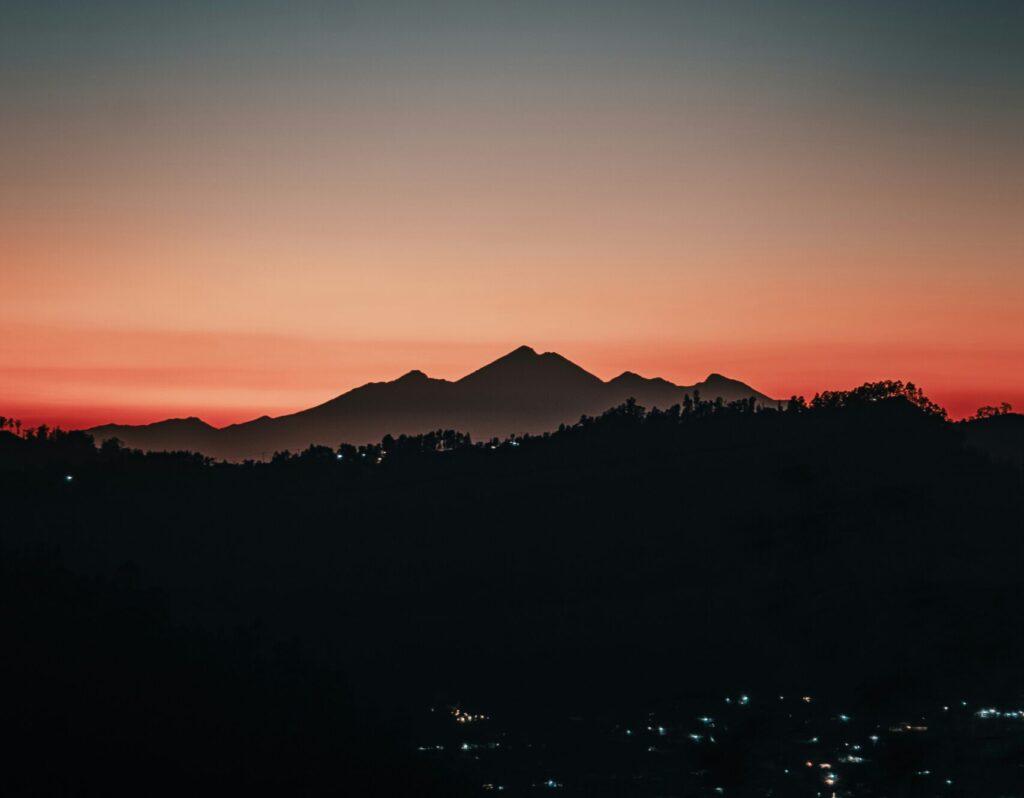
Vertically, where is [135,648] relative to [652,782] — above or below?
above

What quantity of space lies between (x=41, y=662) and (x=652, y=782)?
261 ft

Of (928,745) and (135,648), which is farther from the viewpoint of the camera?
(928,745)

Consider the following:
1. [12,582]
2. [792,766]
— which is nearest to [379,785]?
[12,582]

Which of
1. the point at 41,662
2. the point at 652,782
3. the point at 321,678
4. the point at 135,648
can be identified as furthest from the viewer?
the point at 652,782

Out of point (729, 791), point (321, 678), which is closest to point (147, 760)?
point (321, 678)

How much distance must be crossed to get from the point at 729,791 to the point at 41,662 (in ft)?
262

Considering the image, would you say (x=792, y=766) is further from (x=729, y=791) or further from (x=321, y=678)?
(x=321, y=678)

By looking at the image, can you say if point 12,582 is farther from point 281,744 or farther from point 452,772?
point 452,772

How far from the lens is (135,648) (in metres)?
135

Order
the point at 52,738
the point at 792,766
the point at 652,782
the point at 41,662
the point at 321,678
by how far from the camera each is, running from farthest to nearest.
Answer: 1. the point at 792,766
2. the point at 652,782
3. the point at 321,678
4. the point at 41,662
5. the point at 52,738

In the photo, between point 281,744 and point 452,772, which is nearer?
point 281,744

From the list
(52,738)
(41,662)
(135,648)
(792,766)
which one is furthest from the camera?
(792,766)

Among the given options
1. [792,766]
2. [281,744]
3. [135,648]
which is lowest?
[792,766]

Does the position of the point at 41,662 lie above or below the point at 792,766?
above
